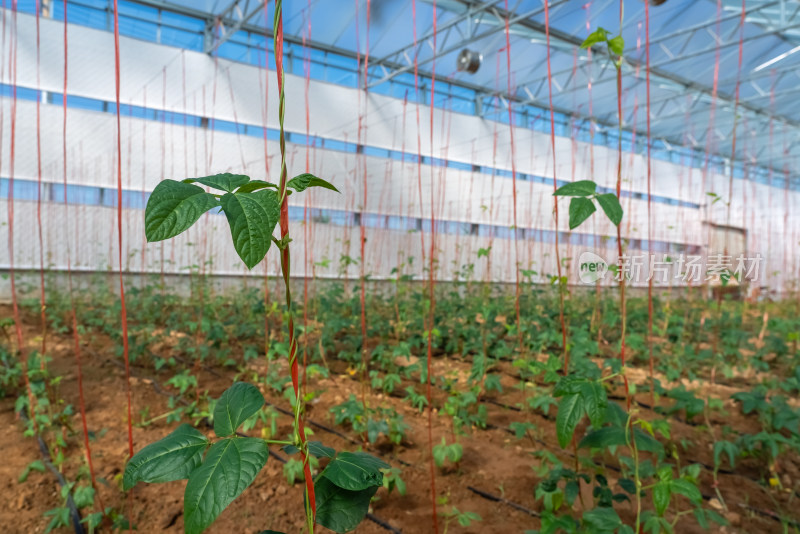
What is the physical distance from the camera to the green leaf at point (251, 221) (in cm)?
39

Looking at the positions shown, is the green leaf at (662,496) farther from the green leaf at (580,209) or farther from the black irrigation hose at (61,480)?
the black irrigation hose at (61,480)

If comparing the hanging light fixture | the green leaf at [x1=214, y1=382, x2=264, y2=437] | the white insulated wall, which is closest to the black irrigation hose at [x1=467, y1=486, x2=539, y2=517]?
the green leaf at [x1=214, y1=382, x2=264, y2=437]

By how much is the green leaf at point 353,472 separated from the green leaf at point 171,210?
0.30 metres

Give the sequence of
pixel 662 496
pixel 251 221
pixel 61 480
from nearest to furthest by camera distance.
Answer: pixel 251 221
pixel 662 496
pixel 61 480

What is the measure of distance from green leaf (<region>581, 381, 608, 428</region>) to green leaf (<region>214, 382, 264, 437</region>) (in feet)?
1.63

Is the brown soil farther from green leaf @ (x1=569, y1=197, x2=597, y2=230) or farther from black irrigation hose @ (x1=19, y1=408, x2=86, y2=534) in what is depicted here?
green leaf @ (x1=569, y1=197, x2=597, y2=230)

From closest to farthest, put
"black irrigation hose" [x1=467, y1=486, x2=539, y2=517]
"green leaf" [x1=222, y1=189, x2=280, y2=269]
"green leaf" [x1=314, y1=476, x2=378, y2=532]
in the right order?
"green leaf" [x1=222, y1=189, x2=280, y2=269], "green leaf" [x1=314, y1=476, x2=378, y2=532], "black irrigation hose" [x1=467, y1=486, x2=539, y2=517]

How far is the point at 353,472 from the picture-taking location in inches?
19.7

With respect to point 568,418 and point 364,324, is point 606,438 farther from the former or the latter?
point 364,324

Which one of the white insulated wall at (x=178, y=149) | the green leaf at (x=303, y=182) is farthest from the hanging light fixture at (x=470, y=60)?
the green leaf at (x=303, y=182)

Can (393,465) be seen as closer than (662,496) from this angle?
No

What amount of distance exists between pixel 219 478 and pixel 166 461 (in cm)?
7

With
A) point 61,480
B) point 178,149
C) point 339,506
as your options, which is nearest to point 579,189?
point 339,506

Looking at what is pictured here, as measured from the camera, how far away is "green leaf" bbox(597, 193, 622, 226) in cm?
67
